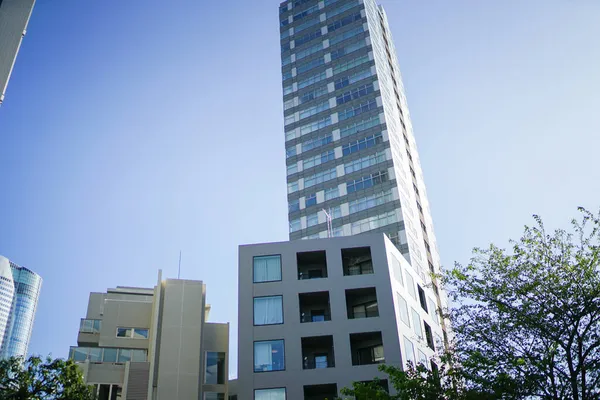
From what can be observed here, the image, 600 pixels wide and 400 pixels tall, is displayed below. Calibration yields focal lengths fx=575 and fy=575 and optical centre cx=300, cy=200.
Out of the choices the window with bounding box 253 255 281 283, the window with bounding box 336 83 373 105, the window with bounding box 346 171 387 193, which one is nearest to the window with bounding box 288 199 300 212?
the window with bounding box 346 171 387 193

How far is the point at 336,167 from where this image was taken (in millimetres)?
80250

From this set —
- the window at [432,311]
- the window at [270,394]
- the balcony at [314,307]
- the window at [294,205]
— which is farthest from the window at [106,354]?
the window at [294,205]

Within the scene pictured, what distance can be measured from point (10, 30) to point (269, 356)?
3635 centimetres

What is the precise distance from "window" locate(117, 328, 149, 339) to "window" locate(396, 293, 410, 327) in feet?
70.0

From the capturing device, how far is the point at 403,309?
48.2 m

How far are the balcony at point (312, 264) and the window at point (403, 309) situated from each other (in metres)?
6.54

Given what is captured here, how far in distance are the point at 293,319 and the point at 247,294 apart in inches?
172

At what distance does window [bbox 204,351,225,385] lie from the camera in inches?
1770

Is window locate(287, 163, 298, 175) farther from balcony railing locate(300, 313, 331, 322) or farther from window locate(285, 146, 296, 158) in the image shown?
balcony railing locate(300, 313, 331, 322)

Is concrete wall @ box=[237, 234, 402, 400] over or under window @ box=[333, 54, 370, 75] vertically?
under

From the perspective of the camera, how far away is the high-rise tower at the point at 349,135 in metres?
75.0

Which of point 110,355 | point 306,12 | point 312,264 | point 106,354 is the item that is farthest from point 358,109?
point 106,354

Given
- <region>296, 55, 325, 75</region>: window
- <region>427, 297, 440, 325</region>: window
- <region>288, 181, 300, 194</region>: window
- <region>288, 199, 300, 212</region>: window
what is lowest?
Result: <region>427, 297, 440, 325</region>: window

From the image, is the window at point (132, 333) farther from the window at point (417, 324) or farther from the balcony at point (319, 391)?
the window at point (417, 324)
